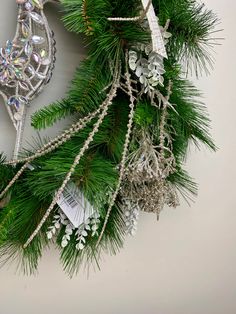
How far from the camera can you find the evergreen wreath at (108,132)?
30.8 inches

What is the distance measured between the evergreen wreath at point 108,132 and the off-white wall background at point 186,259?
184 mm

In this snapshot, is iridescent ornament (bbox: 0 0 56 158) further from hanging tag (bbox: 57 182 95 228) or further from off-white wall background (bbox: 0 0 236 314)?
off-white wall background (bbox: 0 0 236 314)

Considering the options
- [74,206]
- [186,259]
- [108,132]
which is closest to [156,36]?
[108,132]

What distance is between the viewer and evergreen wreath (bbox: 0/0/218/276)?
78cm

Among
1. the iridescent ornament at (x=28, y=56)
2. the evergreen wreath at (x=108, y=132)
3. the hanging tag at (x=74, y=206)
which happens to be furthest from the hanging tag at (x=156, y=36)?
the hanging tag at (x=74, y=206)

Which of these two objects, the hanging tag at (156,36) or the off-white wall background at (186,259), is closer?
the hanging tag at (156,36)

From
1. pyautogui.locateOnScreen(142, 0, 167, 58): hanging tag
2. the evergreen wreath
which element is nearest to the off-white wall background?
the evergreen wreath

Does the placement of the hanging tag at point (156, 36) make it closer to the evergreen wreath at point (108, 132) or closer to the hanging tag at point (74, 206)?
the evergreen wreath at point (108, 132)

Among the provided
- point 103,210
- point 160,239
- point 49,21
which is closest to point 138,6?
point 49,21

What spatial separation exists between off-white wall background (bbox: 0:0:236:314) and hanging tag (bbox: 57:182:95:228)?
0.22 metres

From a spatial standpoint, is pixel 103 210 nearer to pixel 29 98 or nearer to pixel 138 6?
pixel 29 98

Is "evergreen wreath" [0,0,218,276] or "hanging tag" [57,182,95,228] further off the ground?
"evergreen wreath" [0,0,218,276]

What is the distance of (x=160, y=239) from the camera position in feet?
3.60

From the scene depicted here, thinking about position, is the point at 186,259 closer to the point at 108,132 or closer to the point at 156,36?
the point at 108,132
